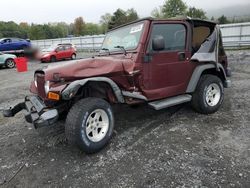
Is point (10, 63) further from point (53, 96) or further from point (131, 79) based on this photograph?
point (53, 96)

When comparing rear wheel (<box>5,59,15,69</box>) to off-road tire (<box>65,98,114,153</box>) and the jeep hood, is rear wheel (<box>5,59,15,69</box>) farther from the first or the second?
off-road tire (<box>65,98,114,153</box>)

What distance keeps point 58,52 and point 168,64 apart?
53.4ft

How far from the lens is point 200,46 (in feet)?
16.9

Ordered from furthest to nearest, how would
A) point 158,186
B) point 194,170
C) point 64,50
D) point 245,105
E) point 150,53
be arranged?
point 64,50 < point 245,105 < point 150,53 < point 194,170 < point 158,186

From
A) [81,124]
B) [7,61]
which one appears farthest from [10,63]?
[81,124]

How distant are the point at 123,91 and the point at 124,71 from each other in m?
0.34

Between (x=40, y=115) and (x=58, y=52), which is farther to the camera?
(x=58, y=52)

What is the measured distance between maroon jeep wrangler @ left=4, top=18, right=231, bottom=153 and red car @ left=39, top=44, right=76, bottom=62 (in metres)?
14.5

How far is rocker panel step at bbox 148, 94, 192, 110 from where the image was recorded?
4.38 m

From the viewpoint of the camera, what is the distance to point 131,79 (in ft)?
13.8

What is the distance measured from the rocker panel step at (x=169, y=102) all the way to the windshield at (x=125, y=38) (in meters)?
1.11

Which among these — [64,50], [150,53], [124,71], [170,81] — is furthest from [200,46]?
[64,50]

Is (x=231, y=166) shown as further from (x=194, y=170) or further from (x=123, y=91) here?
(x=123, y=91)

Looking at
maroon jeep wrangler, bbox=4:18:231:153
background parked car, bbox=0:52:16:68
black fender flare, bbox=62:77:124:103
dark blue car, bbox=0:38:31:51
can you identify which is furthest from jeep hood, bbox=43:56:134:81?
dark blue car, bbox=0:38:31:51
